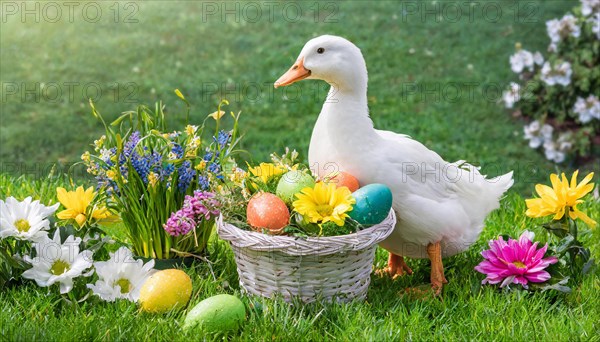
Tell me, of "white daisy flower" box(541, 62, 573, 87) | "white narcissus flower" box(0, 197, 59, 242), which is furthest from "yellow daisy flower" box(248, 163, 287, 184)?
"white daisy flower" box(541, 62, 573, 87)

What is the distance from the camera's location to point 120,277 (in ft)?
8.70

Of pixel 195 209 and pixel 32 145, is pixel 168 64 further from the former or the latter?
pixel 195 209

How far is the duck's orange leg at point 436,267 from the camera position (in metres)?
2.81

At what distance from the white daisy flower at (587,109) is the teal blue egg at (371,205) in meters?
3.05

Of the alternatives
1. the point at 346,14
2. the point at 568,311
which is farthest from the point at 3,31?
the point at 568,311

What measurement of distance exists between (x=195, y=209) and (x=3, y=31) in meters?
4.80

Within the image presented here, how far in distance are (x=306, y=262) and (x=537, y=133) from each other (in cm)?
327

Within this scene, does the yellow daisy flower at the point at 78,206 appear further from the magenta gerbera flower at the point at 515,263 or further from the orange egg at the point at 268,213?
the magenta gerbera flower at the point at 515,263

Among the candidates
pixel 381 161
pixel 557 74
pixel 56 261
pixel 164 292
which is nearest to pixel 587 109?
pixel 557 74

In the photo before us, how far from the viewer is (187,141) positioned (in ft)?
9.29

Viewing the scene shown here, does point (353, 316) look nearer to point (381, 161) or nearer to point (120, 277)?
point (381, 161)

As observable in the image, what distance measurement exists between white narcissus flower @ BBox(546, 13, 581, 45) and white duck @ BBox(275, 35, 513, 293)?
2.78 meters

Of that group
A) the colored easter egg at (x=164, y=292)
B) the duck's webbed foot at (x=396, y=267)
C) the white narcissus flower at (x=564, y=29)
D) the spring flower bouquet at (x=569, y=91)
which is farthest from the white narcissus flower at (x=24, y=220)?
the white narcissus flower at (x=564, y=29)

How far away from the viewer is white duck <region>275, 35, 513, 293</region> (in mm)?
2699
